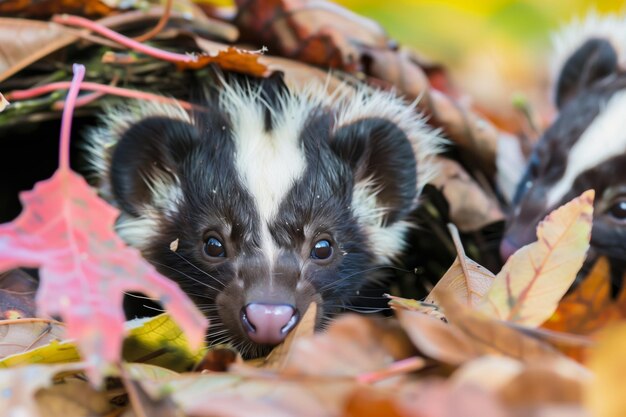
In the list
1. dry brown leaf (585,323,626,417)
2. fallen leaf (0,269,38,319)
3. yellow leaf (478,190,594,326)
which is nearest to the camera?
dry brown leaf (585,323,626,417)

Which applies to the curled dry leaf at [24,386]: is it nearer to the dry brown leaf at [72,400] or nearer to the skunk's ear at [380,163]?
the dry brown leaf at [72,400]

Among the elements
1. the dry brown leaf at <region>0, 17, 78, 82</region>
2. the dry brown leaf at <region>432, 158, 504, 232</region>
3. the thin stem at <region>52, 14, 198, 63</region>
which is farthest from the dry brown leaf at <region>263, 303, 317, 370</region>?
the dry brown leaf at <region>0, 17, 78, 82</region>

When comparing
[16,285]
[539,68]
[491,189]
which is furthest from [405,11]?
[16,285]

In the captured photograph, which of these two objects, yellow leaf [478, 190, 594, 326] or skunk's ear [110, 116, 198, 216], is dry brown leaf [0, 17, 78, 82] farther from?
yellow leaf [478, 190, 594, 326]

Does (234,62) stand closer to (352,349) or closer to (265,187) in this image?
(265,187)

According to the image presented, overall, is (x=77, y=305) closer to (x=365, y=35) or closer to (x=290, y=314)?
(x=290, y=314)

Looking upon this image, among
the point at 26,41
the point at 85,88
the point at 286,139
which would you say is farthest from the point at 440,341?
the point at 26,41
